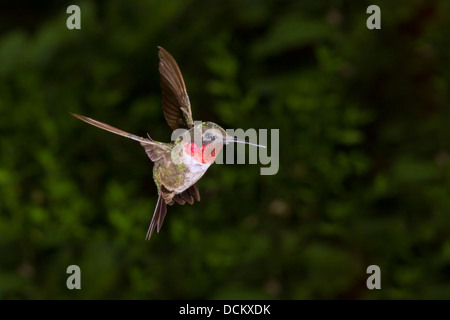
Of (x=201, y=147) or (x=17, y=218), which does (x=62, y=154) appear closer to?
(x=17, y=218)

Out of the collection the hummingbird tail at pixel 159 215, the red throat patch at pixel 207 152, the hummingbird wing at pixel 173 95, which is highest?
the hummingbird wing at pixel 173 95

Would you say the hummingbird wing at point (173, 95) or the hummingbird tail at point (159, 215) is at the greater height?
the hummingbird wing at point (173, 95)

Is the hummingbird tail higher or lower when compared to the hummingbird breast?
lower

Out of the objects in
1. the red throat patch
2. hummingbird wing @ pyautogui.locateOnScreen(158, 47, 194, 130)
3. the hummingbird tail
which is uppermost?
hummingbird wing @ pyautogui.locateOnScreen(158, 47, 194, 130)
